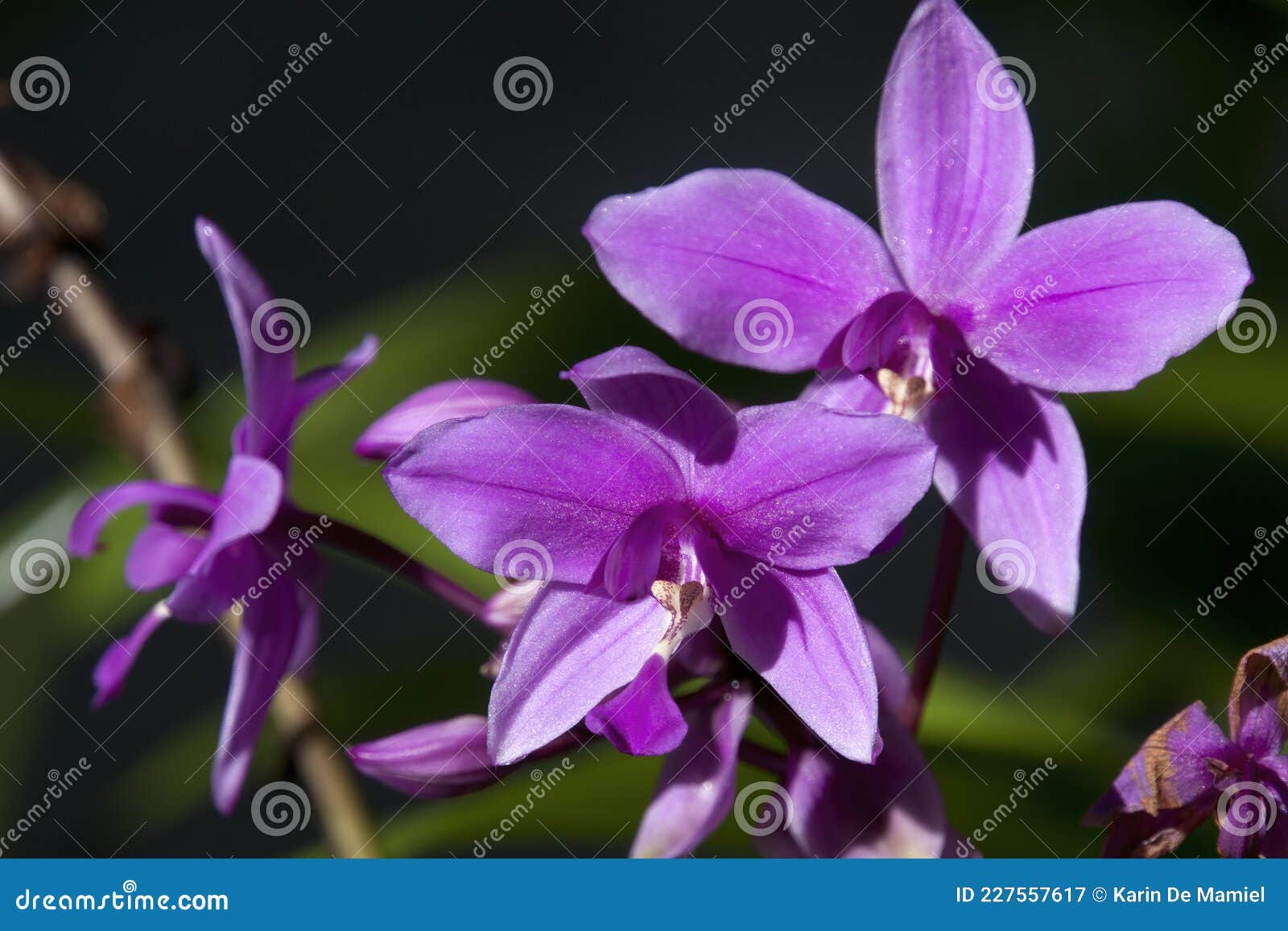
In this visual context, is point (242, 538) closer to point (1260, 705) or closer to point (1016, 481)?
point (1016, 481)

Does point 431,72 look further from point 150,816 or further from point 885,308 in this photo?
point 885,308

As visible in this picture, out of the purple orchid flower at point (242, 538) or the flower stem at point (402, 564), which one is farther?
the flower stem at point (402, 564)

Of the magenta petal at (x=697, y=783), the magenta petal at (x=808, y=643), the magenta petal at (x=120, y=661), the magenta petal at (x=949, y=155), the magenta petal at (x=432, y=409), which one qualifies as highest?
the magenta petal at (x=949, y=155)

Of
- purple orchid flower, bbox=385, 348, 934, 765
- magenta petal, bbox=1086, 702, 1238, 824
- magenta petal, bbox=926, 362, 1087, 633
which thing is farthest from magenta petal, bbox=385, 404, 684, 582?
magenta petal, bbox=1086, 702, 1238, 824

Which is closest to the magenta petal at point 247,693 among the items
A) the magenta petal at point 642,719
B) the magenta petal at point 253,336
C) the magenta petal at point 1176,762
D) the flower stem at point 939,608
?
the magenta petal at point 253,336

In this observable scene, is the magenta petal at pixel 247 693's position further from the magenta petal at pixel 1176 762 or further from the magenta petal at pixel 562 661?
the magenta petal at pixel 1176 762

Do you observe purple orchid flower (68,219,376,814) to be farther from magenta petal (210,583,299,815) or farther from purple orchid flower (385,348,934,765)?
purple orchid flower (385,348,934,765)

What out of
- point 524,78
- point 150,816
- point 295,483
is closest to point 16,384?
point 295,483
